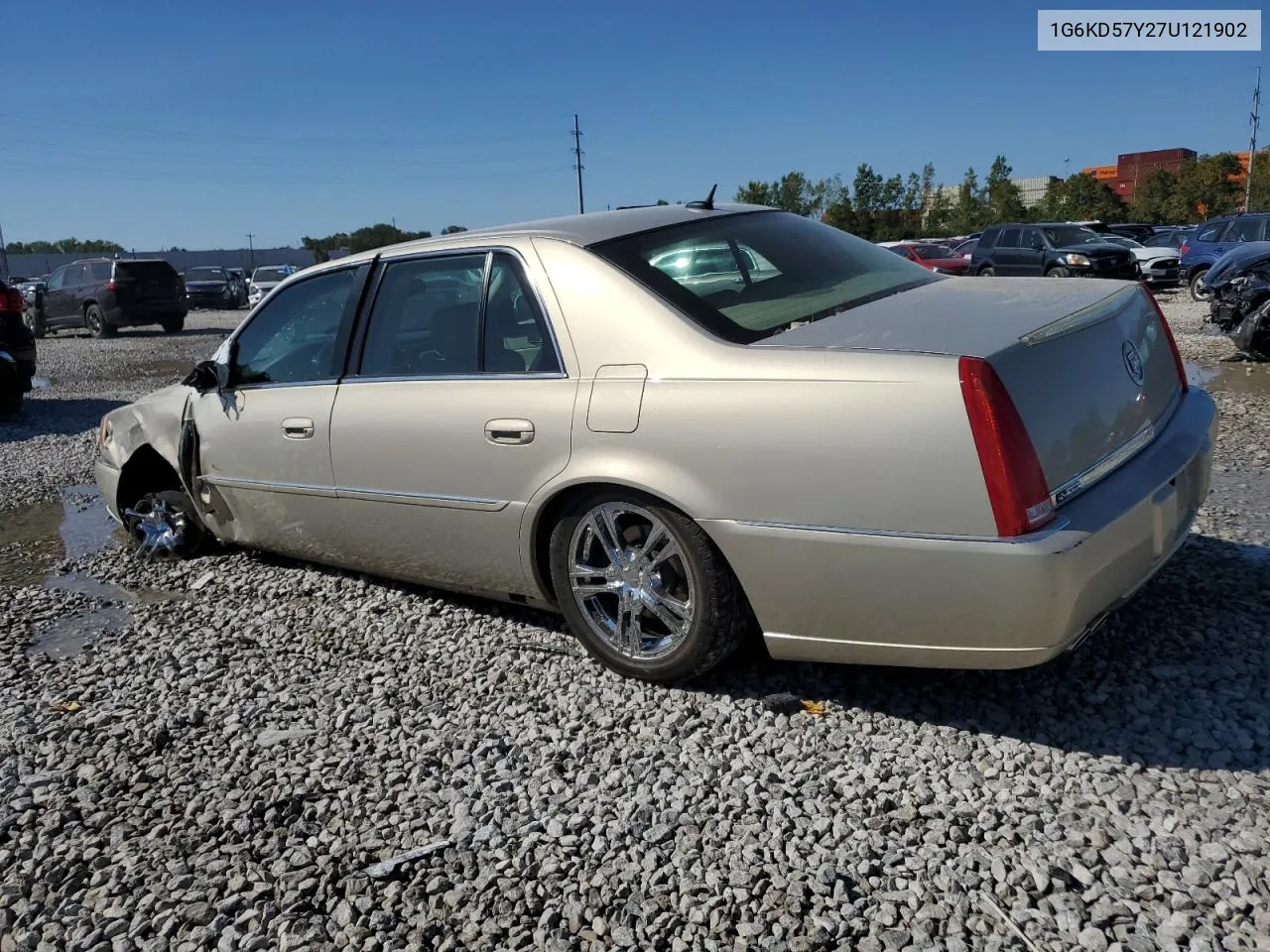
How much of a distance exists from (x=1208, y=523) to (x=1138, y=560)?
225 cm

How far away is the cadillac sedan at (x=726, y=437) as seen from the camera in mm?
2707

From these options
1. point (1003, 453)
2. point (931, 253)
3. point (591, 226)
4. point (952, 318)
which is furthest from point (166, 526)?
point (931, 253)

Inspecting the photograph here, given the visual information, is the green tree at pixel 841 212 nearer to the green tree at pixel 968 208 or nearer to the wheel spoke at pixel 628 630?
the green tree at pixel 968 208

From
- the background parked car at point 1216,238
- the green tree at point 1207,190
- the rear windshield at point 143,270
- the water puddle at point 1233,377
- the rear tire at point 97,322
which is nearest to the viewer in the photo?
the water puddle at point 1233,377

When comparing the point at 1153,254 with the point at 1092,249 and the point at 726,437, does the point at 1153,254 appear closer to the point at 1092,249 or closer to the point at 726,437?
the point at 1092,249

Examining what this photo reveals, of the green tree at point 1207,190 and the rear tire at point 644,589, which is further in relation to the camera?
the green tree at point 1207,190

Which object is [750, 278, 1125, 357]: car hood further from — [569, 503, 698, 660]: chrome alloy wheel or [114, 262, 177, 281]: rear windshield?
[114, 262, 177, 281]: rear windshield

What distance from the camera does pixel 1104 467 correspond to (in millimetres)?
2936

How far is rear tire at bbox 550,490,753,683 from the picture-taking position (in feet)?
10.6

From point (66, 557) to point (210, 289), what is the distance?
30.2 meters

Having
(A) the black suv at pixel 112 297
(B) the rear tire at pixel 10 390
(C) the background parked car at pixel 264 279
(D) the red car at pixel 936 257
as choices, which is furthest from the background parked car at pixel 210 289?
(B) the rear tire at pixel 10 390

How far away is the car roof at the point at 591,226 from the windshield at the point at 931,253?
72.4 ft

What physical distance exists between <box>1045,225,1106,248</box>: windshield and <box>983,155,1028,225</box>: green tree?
127ft

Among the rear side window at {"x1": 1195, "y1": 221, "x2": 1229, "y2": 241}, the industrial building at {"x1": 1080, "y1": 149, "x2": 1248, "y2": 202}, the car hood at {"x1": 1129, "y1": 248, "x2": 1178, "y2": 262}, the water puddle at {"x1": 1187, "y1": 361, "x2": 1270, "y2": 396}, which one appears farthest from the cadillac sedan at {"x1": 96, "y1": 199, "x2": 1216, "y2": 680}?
the industrial building at {"x1": 1080, "y1": 149, "x2": 1248, "y2": 202}
